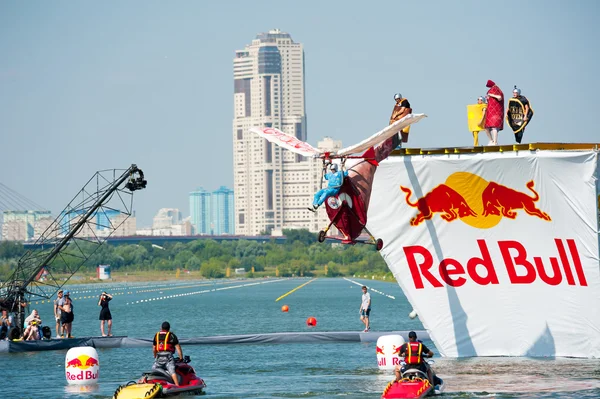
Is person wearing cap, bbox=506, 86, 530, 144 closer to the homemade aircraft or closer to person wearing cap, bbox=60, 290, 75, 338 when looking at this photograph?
the homemade aircraft

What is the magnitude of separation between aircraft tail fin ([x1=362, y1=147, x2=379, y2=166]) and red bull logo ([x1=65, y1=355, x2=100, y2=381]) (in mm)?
10443

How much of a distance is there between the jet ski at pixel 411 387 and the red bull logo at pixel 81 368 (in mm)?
9995

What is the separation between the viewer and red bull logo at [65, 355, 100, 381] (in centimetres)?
3484

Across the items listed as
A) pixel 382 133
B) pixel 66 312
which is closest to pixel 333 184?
pixel 382 133

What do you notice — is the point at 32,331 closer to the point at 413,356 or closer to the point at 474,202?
the point at 474,202

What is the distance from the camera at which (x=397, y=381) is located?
29516 millimetres

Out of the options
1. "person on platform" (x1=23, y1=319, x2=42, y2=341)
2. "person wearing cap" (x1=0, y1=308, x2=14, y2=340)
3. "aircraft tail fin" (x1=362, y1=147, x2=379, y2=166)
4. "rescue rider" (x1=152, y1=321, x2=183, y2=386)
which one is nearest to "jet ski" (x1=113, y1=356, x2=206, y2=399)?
"rescue rider" (x1=152, y1=321, x2=183, y2=386)

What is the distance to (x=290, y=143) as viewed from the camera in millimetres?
35062

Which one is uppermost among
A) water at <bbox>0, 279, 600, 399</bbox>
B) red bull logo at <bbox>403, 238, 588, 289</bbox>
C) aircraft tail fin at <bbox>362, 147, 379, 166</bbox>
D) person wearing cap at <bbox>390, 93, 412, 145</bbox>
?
person wearing cap at <bbox>390, 93, 412, 145</bbox>

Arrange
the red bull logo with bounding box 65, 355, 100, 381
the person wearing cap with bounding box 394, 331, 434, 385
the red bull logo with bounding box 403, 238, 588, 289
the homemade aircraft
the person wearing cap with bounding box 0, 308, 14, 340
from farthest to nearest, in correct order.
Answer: the person wearing cap with bounding box 0, 308, 14, 340 < the red bull logo with bounding box 403, 238, 588, 289 < the red bull logo with bounding box 65, 355, 100, 381 < the homemade aircraft < the person wearing cap with bounding box 394, 331, 434, 385

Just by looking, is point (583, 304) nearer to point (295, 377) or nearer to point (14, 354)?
point (295, 377)

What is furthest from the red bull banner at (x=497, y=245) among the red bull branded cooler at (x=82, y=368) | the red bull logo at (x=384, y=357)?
the red bull branded cooler at (x=82, y=368)

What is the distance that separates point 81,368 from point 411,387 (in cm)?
1109

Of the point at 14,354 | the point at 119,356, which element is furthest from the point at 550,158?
the point at 14,354
